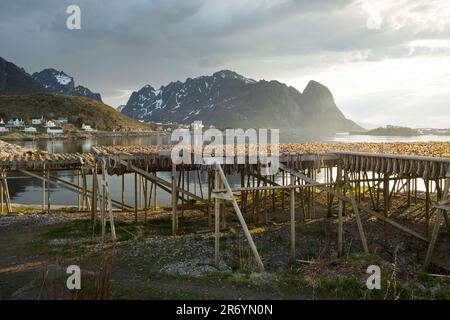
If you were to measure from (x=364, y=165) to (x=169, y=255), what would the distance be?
9.68 m

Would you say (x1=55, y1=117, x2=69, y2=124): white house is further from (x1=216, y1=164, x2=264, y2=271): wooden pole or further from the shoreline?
(x1=216, y1=164, x2=264, y2=271): wooden pole

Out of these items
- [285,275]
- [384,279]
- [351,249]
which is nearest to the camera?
[384,279]

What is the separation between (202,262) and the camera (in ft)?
50.3

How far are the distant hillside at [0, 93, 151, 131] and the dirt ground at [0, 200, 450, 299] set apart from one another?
458ft

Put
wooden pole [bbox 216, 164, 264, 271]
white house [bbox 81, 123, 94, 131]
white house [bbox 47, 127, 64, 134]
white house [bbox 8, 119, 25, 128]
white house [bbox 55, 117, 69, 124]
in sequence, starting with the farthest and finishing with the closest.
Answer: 1. white house [bbox 55, 117, 69, 124]
2. white house [bbox 81, 123, 94, 131]
3. white house [bbox 8, 119, 25, 128]
4. white house [bbox 47, 127, 64, 134]
5. wooden pole [bbox 216, 164, 264, 271]

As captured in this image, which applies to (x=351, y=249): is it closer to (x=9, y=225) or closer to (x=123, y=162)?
(x=123, y=162)

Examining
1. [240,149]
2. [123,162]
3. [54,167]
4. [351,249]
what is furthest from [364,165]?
[54,167]

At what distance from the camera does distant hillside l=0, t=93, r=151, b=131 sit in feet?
498

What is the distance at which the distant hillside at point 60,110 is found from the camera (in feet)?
498

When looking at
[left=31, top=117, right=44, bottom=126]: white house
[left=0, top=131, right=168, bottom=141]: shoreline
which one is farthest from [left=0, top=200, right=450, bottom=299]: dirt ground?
[left=31, top=117, right=44, bottom=126]: white house

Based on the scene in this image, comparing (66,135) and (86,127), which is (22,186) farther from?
(86,127)
